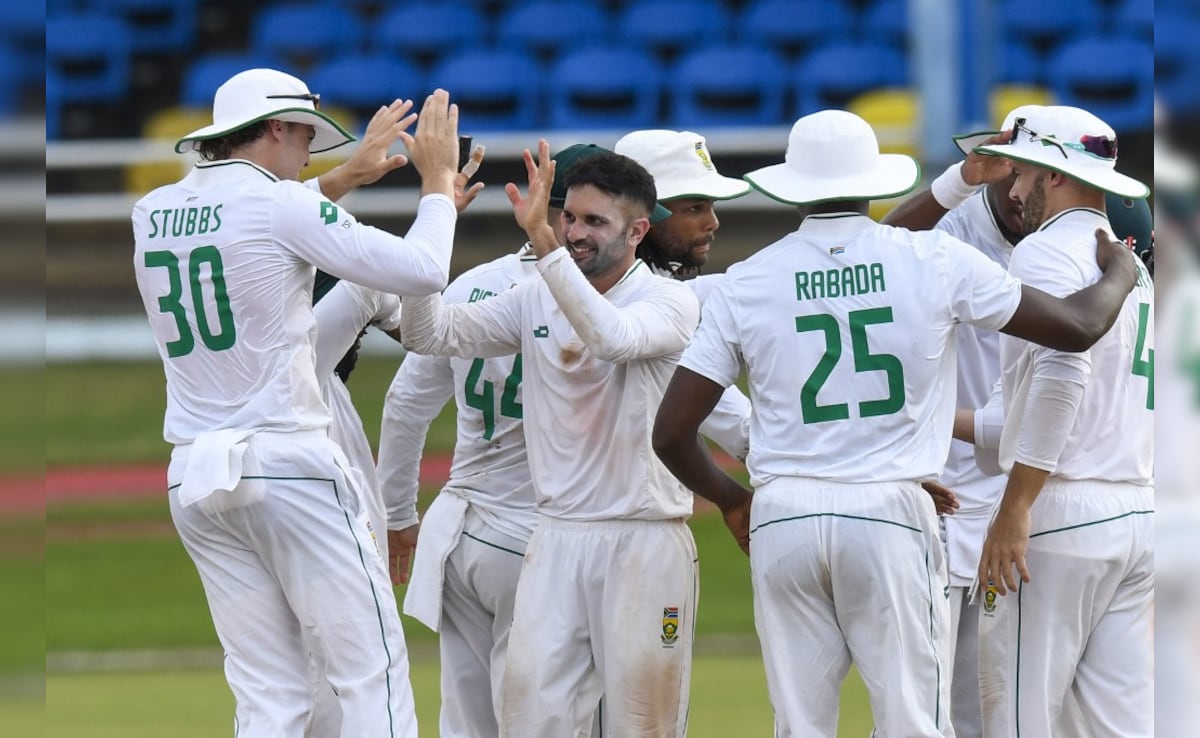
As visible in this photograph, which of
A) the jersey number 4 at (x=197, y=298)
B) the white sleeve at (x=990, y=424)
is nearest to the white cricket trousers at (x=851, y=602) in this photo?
the white sleeve at (x=990, y=424)

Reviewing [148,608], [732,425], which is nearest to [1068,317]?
[732,425]

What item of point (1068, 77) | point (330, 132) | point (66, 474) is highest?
point (1068, 77)

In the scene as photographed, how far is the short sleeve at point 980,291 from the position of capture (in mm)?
4320

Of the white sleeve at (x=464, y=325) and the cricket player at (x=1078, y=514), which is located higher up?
the white sleeve at (x=464, y=325)

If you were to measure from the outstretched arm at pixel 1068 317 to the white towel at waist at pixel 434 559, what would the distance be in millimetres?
1960

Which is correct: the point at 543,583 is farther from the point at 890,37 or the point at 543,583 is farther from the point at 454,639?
the point at 890,37

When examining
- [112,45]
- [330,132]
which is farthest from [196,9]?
[330,132]

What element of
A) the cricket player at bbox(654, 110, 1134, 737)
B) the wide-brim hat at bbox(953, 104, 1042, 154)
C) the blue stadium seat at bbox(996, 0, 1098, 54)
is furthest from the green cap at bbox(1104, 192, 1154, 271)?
the blue stadium seat at bbox(996, 0, 1098, 54)

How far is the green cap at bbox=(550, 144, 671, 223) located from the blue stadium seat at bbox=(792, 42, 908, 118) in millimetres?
13310

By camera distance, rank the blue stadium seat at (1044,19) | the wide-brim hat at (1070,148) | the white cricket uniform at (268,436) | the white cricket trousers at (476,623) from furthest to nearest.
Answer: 1. the blue stadium seat at (1044,19)
2. the white cricket trousers at (476,623)
3. the wide-brim hat at (1070,148)
4. the white cricket uniform at (268,436)

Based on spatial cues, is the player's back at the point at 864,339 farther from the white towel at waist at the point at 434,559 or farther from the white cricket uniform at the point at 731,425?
the white towel at waist at the point at 434,559

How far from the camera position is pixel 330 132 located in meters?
5.02

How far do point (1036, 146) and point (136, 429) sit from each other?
1151cm

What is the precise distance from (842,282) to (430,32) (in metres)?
16.2
